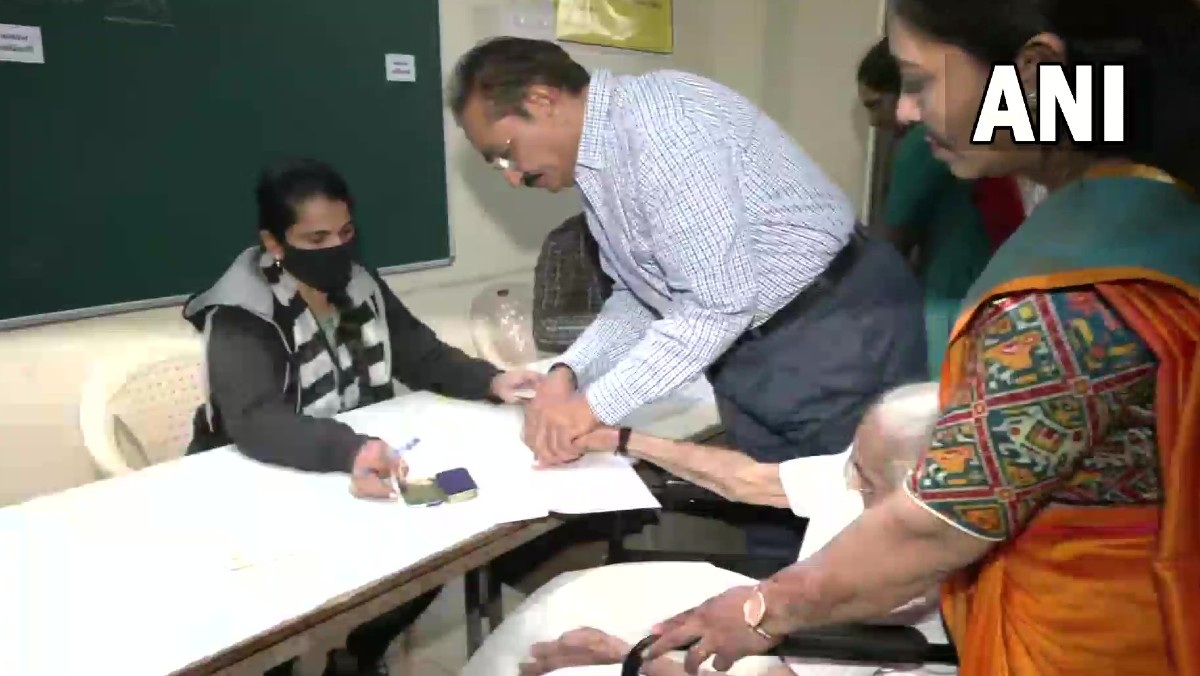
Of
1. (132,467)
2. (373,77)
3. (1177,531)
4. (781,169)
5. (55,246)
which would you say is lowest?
(132,467)

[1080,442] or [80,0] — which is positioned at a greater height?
[80,0]

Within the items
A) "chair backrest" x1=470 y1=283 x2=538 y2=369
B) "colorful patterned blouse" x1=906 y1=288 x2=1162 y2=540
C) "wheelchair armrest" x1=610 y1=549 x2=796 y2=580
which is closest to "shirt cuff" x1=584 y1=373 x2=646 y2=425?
"wheelchair armrest" x1=610 y1=549 x2=796 y2=580

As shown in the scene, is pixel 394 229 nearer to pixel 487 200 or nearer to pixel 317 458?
pixel 487 200

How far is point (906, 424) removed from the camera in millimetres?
1096

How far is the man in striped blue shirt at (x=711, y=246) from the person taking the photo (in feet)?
4.40

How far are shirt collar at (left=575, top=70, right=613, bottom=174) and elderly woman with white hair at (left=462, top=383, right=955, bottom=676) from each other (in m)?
0.48

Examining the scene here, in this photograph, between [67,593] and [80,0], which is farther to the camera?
[80,0]

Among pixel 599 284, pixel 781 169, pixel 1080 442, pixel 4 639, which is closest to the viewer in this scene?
pixel 1080 442

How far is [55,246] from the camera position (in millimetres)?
1678

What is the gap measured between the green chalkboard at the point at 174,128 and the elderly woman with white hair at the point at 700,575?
3.33 feet

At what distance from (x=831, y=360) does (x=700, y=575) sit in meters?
0.42

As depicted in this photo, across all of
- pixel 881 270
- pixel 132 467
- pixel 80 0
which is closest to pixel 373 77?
pixel 80 0

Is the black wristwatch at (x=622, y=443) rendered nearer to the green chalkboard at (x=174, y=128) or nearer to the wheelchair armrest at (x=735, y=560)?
the wheelchair armrest at (x=735, y=560)

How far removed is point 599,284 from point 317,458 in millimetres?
1137
